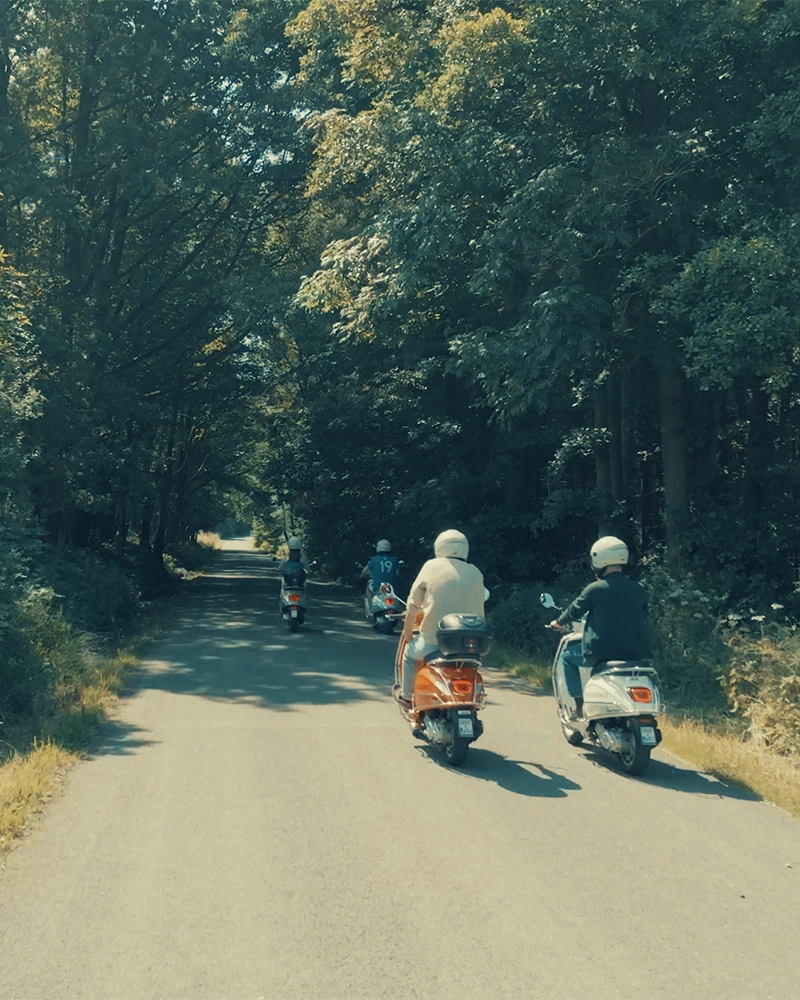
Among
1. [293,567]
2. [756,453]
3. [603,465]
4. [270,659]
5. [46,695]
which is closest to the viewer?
[46,695]

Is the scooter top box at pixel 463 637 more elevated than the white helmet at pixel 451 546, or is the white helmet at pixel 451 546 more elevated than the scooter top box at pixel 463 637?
the white helmet at pixel 451 546

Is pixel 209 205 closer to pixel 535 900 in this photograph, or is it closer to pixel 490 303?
pixel 490 303

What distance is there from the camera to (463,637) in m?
9.06

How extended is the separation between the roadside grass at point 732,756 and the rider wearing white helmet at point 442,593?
2.32m

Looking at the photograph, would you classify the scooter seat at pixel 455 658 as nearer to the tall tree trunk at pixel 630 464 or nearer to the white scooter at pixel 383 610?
the tall tree trunk at pixel 630 464

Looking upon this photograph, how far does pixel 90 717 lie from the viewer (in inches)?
422

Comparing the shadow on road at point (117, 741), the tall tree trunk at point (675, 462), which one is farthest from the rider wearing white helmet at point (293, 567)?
the shadow on road at point (117, 741)

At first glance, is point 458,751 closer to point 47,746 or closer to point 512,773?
point 512,773

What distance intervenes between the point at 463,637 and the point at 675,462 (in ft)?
28.5

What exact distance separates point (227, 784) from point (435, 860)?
2.41 meters

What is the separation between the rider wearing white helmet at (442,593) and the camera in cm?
950

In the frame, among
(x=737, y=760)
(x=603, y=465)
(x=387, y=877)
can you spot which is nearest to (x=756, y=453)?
(x=603, y=465)

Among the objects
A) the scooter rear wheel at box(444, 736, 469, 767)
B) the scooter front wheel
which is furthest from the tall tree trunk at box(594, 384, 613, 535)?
the scooter rear wheel at box(444, 736, 469, 767)

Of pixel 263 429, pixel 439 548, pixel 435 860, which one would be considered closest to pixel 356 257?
pixel 439 548
